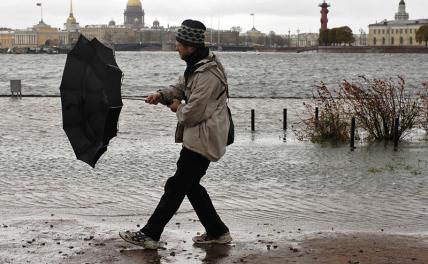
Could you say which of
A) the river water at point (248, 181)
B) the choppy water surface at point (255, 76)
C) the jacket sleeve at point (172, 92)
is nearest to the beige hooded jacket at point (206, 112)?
the jacket sleeve at point (172, 92)

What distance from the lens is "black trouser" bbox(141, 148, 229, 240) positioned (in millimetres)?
6891

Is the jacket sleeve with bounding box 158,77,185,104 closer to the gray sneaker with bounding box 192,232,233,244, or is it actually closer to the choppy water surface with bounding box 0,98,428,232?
the gray sneaker with bounding box 192,232,233,244

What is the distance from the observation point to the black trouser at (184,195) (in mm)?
6891

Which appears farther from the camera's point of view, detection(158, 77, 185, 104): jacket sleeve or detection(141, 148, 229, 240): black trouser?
detection(158, 77, 185, 104): jacket sleeve

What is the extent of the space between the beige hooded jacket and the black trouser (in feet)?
0.45

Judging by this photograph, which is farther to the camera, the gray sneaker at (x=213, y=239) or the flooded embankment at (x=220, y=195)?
the flooded embankment at (x=220, y=195)

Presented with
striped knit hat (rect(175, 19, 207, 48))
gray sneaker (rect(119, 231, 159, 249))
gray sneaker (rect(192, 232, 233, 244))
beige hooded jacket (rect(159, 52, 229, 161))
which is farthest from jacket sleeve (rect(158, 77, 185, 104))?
gray sneaker (rect(192, 232, 233, 244))

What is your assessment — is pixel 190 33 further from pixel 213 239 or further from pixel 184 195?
pixel 213 239

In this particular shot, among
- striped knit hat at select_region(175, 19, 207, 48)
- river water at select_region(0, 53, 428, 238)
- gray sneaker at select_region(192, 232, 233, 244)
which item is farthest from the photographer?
river water at select_region(0, 53, 428, 238)

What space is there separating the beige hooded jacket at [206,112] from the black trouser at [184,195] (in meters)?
0.14

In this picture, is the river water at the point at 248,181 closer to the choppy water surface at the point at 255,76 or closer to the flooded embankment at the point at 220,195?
the flooded embankment at the point at 220,195

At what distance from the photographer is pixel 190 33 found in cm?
681

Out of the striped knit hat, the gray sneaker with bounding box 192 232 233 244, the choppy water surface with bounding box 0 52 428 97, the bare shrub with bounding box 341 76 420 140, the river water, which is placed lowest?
the choppy water surface with bounding box 0 52 428 97

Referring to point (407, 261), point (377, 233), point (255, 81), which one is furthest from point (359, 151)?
point (255, 81)
